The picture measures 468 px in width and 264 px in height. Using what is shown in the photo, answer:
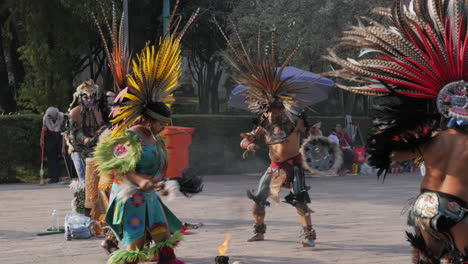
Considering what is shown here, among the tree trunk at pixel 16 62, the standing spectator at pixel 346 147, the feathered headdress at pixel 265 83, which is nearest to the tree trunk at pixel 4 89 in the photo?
the tree trunk at pixel 16 62

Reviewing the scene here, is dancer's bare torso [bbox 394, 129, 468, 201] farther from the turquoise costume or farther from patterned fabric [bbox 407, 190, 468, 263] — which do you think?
the turquoise costume

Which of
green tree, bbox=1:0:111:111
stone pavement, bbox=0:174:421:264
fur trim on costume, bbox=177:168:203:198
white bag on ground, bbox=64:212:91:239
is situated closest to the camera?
fur trim on costume, bbox=177:168:203:198

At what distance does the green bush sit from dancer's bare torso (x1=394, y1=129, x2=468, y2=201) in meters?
13.9

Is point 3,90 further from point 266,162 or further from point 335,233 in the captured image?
point 335,233

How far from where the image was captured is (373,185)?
54.7ft

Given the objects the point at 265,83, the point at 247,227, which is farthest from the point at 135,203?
the point at 247,227

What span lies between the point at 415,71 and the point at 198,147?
579 inches

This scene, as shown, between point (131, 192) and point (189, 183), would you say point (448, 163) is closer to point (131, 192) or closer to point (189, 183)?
point (189, 183)

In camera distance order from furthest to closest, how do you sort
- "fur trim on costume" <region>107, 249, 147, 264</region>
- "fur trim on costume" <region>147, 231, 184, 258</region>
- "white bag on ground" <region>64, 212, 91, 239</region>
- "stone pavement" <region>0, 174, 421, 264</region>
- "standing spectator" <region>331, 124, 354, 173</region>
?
1. "standing spectator" <region>331, 124, 354, 173</region>
2. "white bag on ground" <region>64, 212, 91, 239</region>
3. "stone pavement" <region>0, 174, 421, 264</region>
4. "fur trim on costume" <region>147, 231, 184, 258</region>
5. "fur trim on costume" <region>107, 249, 147, 264</region>

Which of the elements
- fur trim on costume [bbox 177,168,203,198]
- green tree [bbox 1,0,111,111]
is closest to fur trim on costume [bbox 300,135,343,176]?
fur trim on costume [bbox 177,168,203,198]

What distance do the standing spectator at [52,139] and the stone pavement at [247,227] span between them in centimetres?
77

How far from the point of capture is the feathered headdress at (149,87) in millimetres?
6332

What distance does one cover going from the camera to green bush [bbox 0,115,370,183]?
17484mm

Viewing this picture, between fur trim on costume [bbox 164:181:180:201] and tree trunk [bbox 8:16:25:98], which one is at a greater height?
tree trunk [bbox 8:16:25:98]
